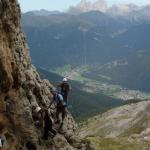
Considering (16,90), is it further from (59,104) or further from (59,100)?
(59,104)

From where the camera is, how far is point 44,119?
44.0m

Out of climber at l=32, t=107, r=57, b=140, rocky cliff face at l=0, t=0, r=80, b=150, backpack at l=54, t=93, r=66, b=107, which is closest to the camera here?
rocky cliff face at l=0, t=0, r=80, b=150

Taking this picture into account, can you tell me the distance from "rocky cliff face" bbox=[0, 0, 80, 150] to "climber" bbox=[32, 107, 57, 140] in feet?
2.71

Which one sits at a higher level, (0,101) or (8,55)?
(8,55)

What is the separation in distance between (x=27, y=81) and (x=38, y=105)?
2.79 meters

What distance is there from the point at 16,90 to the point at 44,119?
434 cm

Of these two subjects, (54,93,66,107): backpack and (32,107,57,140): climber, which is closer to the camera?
(32,107,57,140): climber

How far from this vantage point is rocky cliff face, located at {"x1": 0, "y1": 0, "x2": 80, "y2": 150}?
3966cm

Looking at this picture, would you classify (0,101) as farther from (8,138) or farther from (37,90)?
(37,90)

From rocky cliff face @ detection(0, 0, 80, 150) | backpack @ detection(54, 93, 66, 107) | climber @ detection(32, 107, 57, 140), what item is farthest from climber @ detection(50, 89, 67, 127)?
climber @ detection(32, 107, 57, 140)

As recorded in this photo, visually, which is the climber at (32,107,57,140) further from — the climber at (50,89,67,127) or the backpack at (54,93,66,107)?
the backpack at (54,93,66,107)

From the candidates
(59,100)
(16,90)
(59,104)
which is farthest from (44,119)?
(59,104)

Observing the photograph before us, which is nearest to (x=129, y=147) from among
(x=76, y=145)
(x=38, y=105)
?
(x=76, y=145)

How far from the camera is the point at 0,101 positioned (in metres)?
38.6
